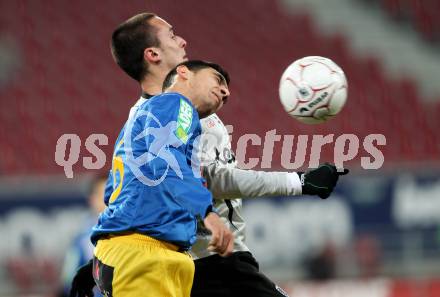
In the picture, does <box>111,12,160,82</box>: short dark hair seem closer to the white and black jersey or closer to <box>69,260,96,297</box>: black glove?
the white and black jersey

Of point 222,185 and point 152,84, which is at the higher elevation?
point 152,84

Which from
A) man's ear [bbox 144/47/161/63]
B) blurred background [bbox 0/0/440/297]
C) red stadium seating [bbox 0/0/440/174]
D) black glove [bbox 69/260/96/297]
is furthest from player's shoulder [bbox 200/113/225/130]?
red stadium seating [bbox 0/0/440/174]

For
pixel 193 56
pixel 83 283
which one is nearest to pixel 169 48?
pixel 83 283

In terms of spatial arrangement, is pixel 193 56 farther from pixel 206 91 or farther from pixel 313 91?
pixel 206 91

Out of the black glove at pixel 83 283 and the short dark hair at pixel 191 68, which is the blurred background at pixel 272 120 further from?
the short dark hair at pixel 191 68

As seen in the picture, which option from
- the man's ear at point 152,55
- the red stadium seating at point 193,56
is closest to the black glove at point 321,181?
the man's ear at point 152,55

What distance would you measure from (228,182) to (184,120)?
0.53 meters

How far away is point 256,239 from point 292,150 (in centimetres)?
206

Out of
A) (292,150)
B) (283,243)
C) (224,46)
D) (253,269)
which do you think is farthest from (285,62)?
(253,269)

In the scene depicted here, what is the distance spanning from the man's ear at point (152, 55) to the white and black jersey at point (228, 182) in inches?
16.9

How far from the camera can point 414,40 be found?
1430 centimetres

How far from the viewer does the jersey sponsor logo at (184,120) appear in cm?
385

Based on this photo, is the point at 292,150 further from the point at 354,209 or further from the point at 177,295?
the point at 177,295

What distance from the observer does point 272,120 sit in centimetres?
1287
